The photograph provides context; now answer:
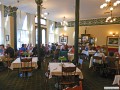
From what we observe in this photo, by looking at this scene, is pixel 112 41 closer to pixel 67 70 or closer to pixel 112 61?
pixel 112 61

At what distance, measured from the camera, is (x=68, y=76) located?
4977mm

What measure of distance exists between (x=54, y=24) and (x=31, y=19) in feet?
16.1

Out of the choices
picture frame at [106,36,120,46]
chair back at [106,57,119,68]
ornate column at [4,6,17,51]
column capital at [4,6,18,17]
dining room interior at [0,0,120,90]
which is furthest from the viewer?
picture frame at [106,36,120,46]

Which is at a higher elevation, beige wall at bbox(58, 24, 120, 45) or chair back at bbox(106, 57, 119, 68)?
beige wall at bbox(58, 24, 120, 45)

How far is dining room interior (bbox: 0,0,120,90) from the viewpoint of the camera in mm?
5828

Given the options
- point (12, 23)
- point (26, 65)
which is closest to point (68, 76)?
point (26, 65)

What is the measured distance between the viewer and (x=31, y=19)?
14070mm

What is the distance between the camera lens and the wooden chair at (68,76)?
15.3 ft

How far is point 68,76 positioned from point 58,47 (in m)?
8.43

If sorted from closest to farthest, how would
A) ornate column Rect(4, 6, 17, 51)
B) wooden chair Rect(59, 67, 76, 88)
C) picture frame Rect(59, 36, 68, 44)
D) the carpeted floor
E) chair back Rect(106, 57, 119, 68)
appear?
wooden chair Rect(59, 67, 76, 88) → the carpeted floor → chair back Rect(106, 57, 119, 68) → ornate column Rect(4, 6, 17, 51) → picture frame Rect(59, 36, 68, 44)

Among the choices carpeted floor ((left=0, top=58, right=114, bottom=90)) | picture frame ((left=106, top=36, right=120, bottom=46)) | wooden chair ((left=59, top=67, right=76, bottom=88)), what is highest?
picture frame ((left=106, top=36, right=120, bottom=46))

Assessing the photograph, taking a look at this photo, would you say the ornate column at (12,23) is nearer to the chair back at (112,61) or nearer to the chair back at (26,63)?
the chair back at (26,63)

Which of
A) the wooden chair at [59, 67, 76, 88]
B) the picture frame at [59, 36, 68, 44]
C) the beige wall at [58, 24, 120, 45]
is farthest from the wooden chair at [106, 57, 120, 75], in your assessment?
the picture frame at [59, 36, 68, 44]

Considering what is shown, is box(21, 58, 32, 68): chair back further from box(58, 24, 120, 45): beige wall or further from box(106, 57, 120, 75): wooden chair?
box(58, 24, 120, 45): beige wall
